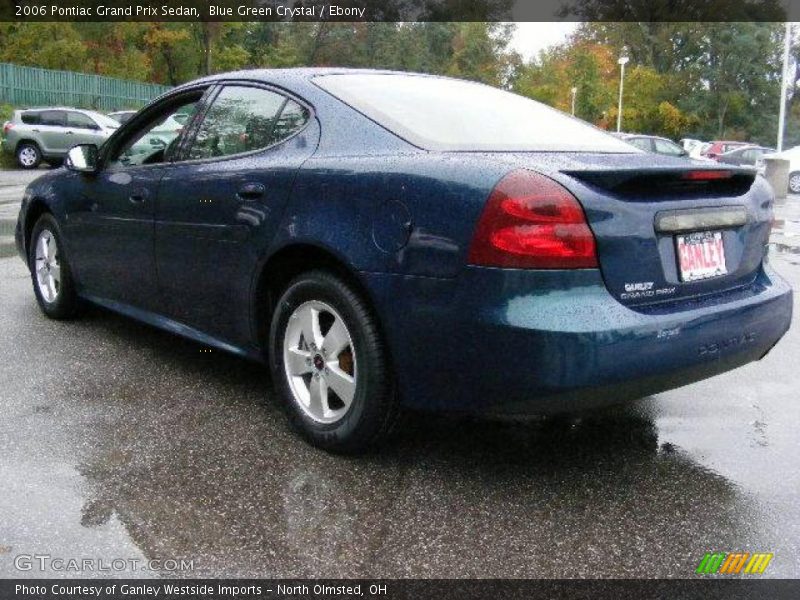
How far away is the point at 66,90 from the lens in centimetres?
3631

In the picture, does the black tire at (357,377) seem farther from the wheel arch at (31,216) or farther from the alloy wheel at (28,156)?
the alloy wheel at (28,156)

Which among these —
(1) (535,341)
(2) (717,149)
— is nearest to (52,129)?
(2) (717,149)

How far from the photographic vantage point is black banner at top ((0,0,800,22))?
4388 cm

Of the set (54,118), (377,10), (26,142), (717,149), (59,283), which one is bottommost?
(59,283)

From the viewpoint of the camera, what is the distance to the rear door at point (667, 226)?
111 inches

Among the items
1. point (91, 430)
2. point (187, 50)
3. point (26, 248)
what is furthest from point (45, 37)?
point (91, 430)

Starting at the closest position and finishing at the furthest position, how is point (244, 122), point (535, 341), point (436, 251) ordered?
1. point (535, 341)
2. point (436, 251)
3. point (244, 122)

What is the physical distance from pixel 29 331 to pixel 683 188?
3.96 meters

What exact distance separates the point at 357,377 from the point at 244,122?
56.1 inches

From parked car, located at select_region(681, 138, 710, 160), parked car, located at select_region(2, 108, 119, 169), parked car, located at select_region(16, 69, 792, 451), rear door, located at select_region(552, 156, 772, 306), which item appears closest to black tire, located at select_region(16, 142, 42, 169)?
parked car, located at select_region(2, 108, 119, 169)

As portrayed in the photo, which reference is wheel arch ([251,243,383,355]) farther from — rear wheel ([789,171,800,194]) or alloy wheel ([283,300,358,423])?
rear wheel ([789,171,800,194])

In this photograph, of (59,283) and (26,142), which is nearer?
(59,283)

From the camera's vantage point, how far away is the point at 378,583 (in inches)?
96.9

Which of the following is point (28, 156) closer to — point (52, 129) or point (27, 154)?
point (27, 154)
